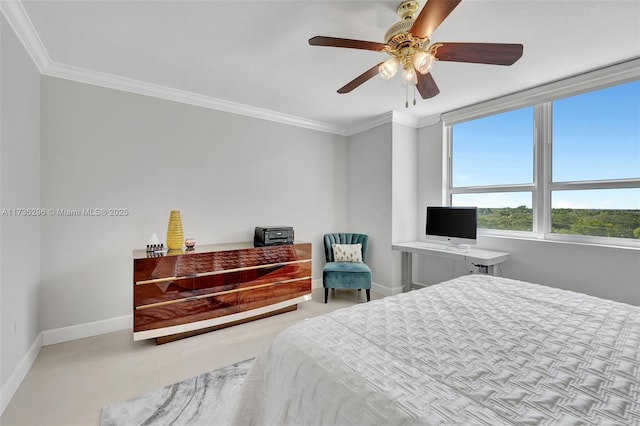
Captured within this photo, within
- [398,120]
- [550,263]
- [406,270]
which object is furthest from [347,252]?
[550,263]

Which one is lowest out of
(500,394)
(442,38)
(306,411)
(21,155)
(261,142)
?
(306,411)

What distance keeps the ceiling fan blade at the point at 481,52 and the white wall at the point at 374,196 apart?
2.12 metres

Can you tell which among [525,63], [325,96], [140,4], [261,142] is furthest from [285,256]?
[525,63]

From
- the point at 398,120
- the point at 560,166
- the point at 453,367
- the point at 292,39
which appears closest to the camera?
the point at 453,367

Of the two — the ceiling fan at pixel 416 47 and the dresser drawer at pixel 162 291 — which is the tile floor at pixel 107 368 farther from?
the ceiling fan at pixel 416 47

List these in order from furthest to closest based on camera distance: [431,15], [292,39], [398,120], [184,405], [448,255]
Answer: [398,120]
[448,255]
[292,39]
[184,405]
[431,15]

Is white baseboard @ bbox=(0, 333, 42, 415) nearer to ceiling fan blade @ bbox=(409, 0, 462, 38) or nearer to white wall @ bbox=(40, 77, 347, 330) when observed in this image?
white wall @ bbox=(40, 77, 347, 330)

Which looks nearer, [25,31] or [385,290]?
[25,31]

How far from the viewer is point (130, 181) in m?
2.86

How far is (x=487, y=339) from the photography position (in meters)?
1.21

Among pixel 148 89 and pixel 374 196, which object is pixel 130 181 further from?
pixel 374 196

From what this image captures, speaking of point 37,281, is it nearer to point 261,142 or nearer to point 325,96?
point 261,142

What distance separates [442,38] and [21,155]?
10.8ft

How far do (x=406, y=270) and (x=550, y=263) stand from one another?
158 centimetres
